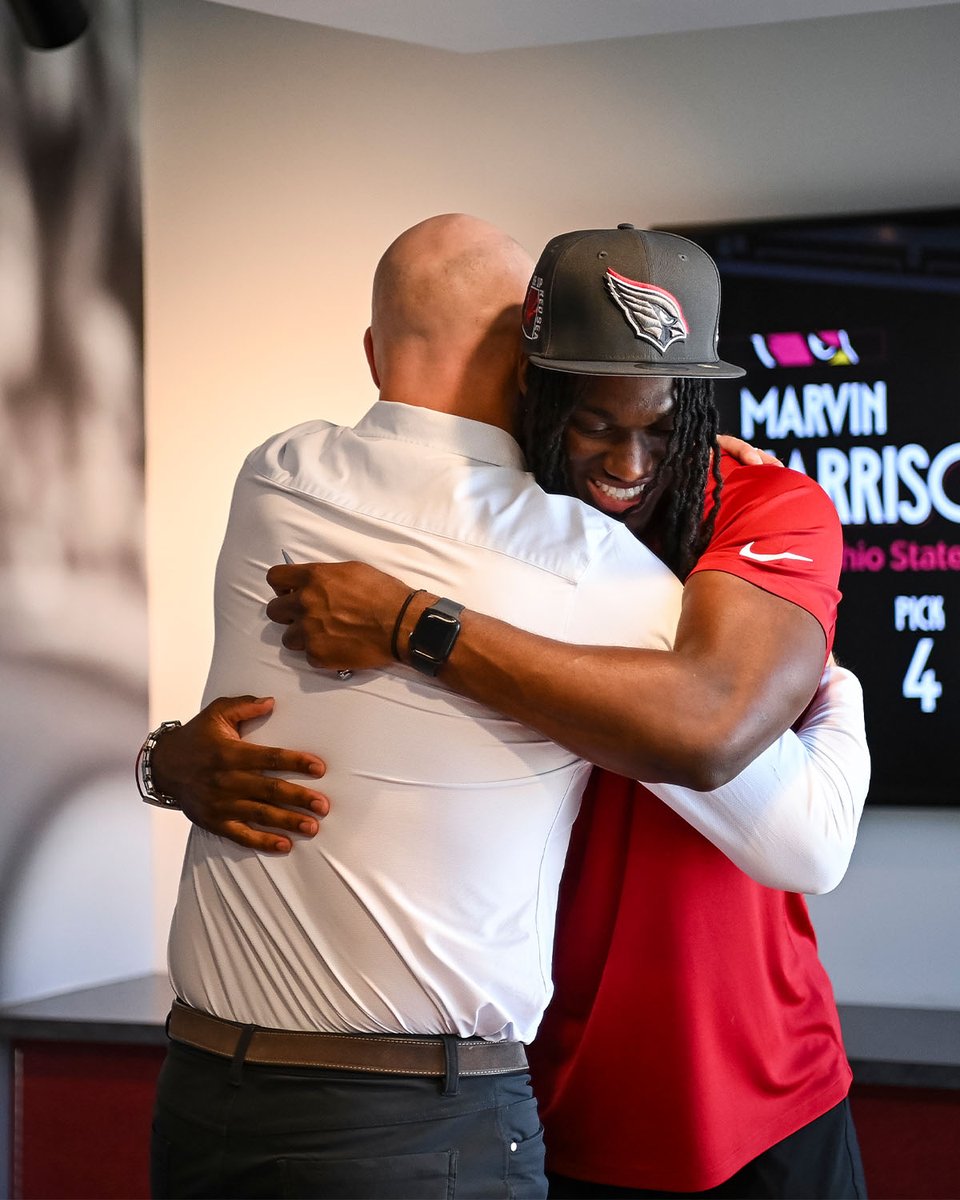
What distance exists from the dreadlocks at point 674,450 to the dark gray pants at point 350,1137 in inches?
25.2

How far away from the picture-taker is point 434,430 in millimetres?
1417

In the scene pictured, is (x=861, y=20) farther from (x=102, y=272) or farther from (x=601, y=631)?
(x=601, y=631)

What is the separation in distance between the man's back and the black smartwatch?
5 cm

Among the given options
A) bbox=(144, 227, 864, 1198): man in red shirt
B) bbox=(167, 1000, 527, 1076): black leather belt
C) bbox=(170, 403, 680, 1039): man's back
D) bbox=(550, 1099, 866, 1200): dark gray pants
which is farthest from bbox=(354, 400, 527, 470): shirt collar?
bbox=(550, 1099, 866, 1200): dark gray pants

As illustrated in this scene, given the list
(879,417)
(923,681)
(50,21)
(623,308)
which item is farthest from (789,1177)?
(50,21)

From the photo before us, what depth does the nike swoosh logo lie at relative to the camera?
1.43m

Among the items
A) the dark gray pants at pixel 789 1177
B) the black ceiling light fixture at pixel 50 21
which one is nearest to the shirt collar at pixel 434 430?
the dark gray pants at pixel 789 1177

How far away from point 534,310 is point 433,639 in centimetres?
42

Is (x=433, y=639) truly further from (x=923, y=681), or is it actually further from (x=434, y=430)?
(x=923, y=681)

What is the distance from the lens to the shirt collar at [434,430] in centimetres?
142

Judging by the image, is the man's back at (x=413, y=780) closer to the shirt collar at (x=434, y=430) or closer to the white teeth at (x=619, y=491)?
the shirt collar at (x=434, y=430)

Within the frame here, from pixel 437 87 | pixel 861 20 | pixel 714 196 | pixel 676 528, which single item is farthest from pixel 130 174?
pixel 676 528

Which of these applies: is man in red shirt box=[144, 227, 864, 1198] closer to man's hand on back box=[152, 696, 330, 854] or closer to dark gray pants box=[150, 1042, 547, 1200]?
man's hand on back box=[152, 696, 330, 854]

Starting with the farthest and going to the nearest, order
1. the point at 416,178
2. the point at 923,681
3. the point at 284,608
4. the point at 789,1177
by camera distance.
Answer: the point at 416,178 → the point at 923,681 → the point at 789,1177 → the point at 284,608
